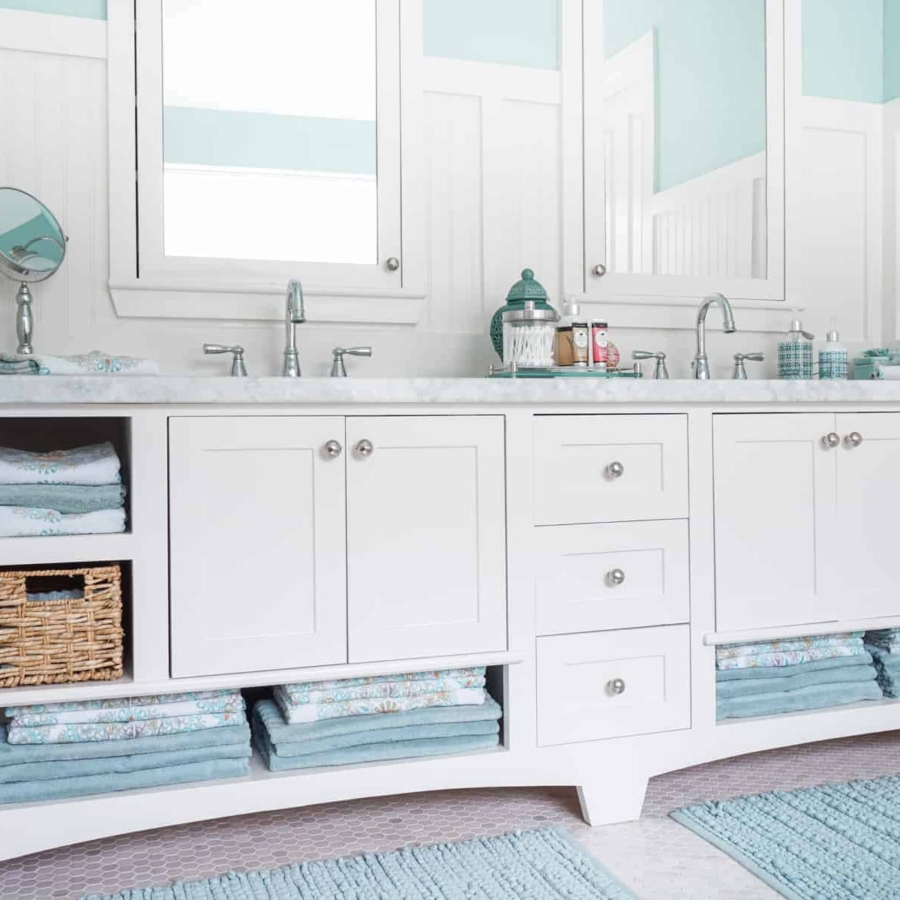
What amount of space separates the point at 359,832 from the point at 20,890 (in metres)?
0.56

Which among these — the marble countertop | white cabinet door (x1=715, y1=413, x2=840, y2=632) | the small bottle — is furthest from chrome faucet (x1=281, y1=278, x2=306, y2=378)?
the small bottle

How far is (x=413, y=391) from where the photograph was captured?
173 centimetres

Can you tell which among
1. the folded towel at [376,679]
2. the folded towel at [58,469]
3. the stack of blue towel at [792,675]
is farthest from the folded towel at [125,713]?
the stack of blue towel at [792,675]

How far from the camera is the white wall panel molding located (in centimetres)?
204

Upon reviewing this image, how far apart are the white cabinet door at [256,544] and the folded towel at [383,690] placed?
0.07m

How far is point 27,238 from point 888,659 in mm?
1963

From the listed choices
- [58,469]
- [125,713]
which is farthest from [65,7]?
[125,713]

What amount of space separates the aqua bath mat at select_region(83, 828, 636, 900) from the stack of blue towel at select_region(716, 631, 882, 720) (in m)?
0.49

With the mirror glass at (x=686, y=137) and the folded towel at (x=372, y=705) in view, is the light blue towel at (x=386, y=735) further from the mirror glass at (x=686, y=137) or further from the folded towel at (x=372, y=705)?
the mirror glass at (x=686, y=137)

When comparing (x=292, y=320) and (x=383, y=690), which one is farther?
(x=292, y=320)

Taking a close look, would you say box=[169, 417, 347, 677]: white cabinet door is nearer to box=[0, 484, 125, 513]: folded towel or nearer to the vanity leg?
box=[0, 484, 125, 513]: folded towel

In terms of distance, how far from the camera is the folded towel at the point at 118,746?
5.27 feet

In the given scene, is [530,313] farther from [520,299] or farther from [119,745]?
[119,745]

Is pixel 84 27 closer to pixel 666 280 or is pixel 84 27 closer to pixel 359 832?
pixel 666 280
